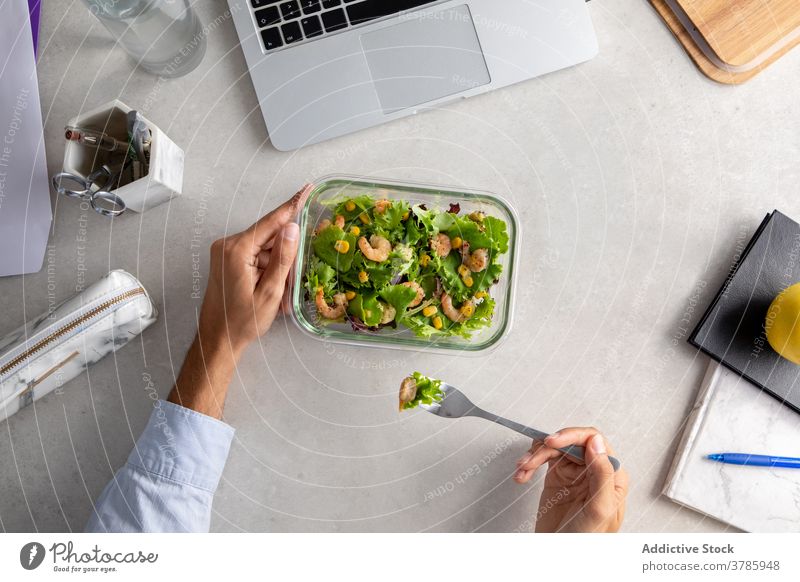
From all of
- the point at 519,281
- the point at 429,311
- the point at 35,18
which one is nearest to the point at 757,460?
the point at 519,281

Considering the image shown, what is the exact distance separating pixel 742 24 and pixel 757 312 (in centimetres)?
43

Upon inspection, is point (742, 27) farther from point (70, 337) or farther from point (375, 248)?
point (70, 337)

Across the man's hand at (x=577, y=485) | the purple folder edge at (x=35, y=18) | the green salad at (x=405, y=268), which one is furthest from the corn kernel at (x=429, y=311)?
the purple folder edge at (x=35, y=18)

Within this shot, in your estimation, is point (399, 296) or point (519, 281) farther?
point (519, 281)

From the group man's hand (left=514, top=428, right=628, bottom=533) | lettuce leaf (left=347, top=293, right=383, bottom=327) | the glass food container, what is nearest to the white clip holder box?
the glass food container

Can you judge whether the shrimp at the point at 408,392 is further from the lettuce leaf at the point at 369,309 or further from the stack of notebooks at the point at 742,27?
the stack of notebooks at the point at 742,27

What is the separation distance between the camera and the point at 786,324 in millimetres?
800

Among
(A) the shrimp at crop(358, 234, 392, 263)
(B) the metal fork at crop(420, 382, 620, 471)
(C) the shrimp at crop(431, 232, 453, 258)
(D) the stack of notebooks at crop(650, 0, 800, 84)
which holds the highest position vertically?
(D) the stack of notebooks at crop(650, 0, 800, 84)

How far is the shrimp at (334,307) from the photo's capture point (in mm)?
778

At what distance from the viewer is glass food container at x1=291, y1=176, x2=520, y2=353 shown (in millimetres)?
817

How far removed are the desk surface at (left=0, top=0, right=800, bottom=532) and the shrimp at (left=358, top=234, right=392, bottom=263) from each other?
0.16 metres

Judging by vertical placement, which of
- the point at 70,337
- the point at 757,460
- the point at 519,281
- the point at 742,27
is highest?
the point at 742,27

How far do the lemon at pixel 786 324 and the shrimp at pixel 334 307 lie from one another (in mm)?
612

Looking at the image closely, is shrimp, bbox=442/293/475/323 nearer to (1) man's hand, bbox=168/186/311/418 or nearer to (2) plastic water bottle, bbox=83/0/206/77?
(1) man's hand, bbox=168/186/311/418
